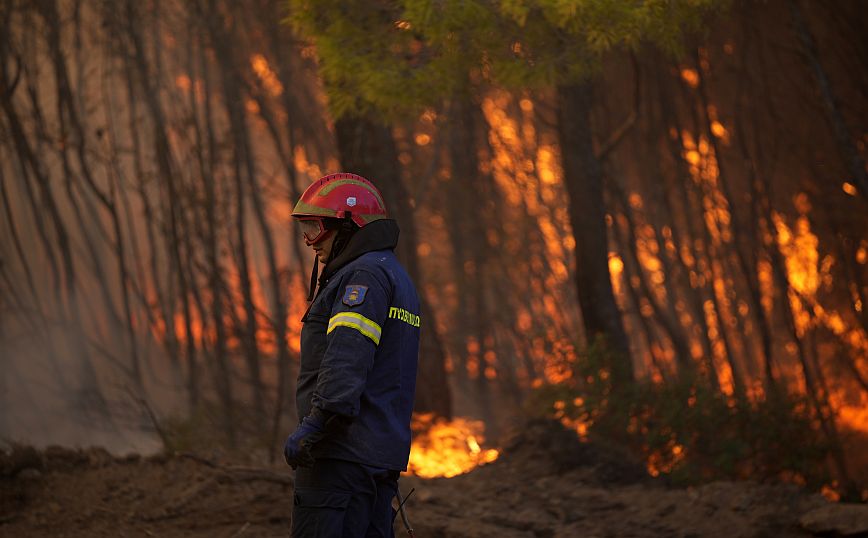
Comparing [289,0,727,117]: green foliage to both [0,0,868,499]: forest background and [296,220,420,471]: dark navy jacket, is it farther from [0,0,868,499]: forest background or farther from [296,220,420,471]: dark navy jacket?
[296,220,420,471]: dark navy jacket

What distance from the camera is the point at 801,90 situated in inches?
689

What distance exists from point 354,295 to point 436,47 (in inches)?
195

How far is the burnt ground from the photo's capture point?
7133 millimetres

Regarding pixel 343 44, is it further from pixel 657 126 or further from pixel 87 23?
pixel 657 126

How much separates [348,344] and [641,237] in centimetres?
2536

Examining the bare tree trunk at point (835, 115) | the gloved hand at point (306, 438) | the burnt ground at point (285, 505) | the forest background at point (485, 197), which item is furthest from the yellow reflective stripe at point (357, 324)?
the bare tree trunk at point (835, 115)

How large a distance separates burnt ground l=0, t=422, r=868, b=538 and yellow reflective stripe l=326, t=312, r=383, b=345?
3123 mm

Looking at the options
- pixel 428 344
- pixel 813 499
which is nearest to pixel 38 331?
pixel 428 344

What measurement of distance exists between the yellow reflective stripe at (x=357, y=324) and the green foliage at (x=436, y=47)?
14.5 feet

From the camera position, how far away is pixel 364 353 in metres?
4.27

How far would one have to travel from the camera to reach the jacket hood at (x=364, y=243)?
461cm

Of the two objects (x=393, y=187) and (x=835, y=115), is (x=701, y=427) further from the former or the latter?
(x=393, y=187)

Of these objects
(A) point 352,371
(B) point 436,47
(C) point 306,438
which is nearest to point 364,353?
(A) point 352,371

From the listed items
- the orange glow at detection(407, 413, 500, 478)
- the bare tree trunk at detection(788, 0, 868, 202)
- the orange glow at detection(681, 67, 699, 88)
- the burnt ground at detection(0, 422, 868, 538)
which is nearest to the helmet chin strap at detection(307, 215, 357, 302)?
the burnt ground at detection(0, 422, 868, 538)
